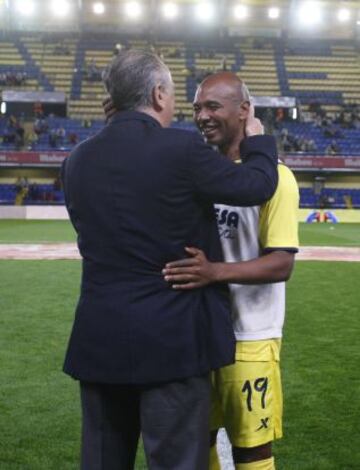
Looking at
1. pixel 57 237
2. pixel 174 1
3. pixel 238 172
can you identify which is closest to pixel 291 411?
pixel 238 172

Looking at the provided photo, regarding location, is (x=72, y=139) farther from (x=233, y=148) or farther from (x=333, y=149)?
(x=233, y=148)

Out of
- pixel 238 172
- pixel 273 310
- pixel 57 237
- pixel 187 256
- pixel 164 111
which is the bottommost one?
pixel 57 237

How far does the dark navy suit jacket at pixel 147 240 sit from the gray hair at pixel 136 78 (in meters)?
0.06

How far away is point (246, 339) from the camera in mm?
2713

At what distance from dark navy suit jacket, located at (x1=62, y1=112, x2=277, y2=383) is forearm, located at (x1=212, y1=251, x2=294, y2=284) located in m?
0.10

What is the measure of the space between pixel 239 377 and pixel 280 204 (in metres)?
0.69

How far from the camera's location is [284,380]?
230 inches

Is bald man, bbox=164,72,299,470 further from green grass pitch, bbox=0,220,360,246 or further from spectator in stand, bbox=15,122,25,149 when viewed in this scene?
spectator in stand, bbox=15,122,25,149

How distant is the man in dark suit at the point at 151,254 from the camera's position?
2176mm

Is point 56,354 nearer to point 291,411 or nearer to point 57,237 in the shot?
point 291,411

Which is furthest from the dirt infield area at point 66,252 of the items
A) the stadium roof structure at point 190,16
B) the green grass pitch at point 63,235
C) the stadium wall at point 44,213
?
the stadium roof structure at point 190,16

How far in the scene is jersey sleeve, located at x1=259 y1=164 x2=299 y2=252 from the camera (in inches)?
102

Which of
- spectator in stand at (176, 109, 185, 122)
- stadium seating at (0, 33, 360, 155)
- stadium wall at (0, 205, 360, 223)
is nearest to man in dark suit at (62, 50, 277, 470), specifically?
stadium wall at (0, 205, 360, 223)

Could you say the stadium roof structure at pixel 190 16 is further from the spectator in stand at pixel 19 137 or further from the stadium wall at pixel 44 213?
the stadium wall at pixel 44 213
